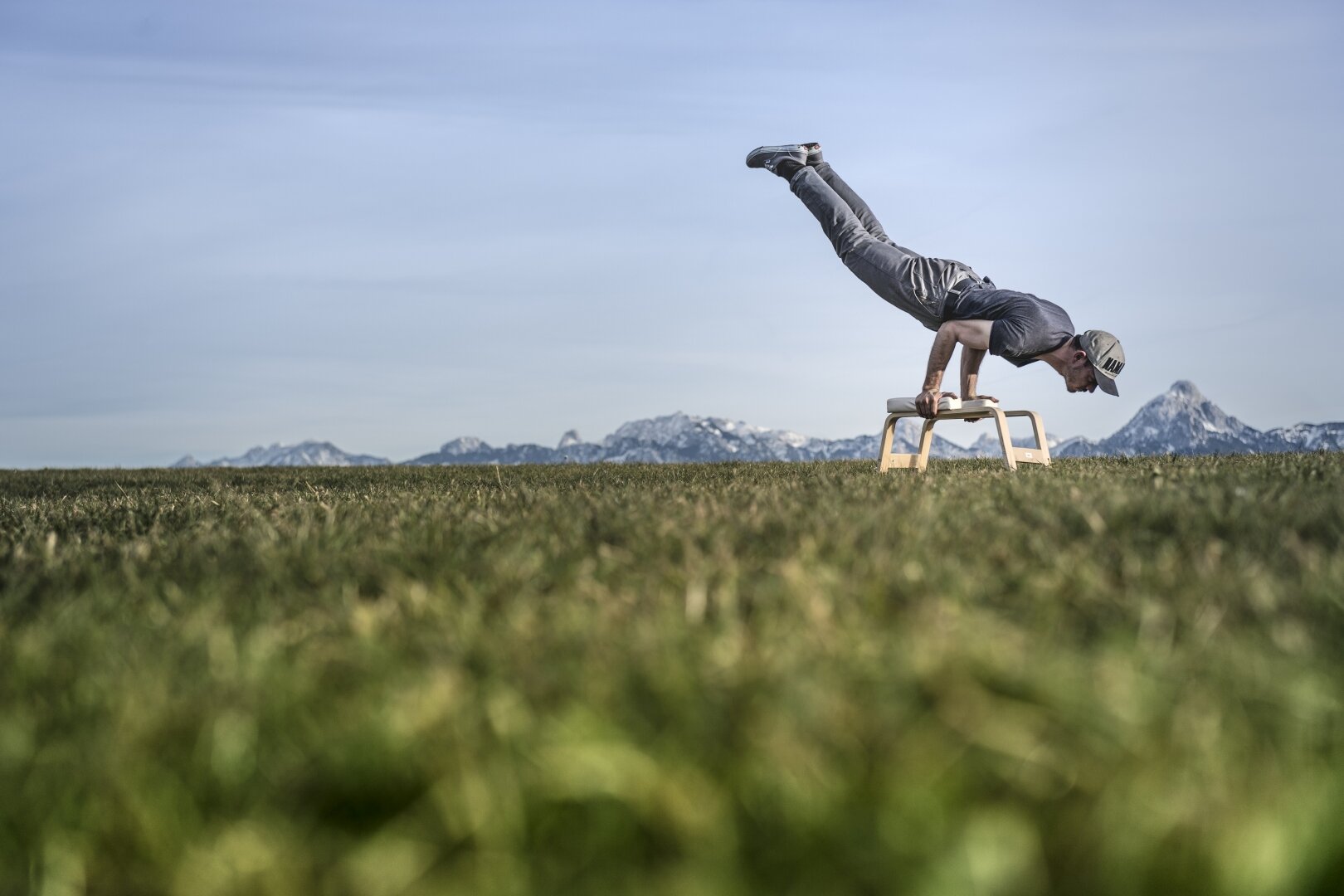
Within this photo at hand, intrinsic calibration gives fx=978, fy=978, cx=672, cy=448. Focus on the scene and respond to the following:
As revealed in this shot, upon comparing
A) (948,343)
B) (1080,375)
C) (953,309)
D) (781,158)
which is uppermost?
(781,158)

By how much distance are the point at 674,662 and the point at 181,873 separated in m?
0.68

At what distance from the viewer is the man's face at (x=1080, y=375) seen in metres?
6.90

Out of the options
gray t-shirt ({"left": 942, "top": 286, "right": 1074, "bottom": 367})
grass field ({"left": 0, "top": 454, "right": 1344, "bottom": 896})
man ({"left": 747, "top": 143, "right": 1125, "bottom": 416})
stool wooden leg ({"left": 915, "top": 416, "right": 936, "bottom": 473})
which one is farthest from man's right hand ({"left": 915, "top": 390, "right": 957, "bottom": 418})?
grass field ({"left": 0, "top": 454, "right": 1344, "bottom": 896})

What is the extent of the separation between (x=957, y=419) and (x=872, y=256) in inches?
59.0

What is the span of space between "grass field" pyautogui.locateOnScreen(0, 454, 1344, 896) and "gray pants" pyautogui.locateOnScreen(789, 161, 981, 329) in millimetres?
4801

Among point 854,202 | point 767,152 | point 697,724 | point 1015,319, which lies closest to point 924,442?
point 1015,319

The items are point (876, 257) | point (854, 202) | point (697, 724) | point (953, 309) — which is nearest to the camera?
point (697, 724)

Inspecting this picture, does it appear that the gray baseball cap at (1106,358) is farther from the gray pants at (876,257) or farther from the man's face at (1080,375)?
the gray pants at (876,257)

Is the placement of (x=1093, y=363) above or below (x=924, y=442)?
above

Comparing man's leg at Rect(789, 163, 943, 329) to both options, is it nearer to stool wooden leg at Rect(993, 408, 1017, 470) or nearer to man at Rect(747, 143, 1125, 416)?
man at Rect(747, 143, 1125, 416)

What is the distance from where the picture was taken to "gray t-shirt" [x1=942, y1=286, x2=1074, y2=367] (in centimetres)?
654

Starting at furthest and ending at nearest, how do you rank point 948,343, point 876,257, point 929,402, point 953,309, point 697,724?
point 876,257
point 953,309
point 948,343
point 929,402
point 697,724

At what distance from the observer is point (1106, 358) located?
21.9ft

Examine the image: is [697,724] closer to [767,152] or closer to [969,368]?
[969,368]
